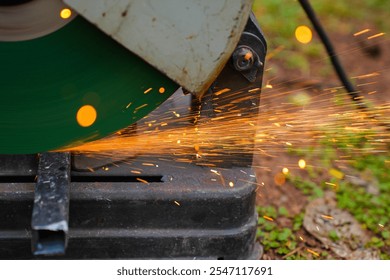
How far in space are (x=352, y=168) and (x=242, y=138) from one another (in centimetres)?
95

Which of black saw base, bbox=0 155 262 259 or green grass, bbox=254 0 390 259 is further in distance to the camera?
green grass, bbox=254 0 390 259

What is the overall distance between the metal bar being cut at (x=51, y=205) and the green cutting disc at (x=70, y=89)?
69mm

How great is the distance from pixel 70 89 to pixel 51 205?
31 cm

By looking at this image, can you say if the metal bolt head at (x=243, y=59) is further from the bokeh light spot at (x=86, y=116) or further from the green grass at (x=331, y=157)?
the green grass at (x=331, y=157)

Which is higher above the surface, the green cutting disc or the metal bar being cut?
the green cutting disc

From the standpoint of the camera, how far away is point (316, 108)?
3.24 metres


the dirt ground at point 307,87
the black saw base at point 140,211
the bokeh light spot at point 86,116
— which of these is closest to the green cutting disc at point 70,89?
the bokeh light spot at point 86,116

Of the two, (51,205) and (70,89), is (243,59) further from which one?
(51,205)

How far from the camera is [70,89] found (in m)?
1.95

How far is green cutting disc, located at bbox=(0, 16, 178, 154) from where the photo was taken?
1898 millimetres

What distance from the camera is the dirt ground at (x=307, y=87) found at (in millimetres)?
2807

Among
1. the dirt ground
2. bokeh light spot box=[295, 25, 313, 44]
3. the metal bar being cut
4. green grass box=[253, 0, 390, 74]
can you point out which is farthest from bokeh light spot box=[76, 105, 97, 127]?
bokeh light spot box=[295, 25, 313, 44]

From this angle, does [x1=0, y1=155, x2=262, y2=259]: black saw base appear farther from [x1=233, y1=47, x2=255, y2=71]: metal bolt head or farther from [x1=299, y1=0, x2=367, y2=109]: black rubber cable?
[x1=299, y1=0, x2=367, y2=109]: black rubber cable

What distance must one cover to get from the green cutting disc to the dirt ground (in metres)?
0.62
